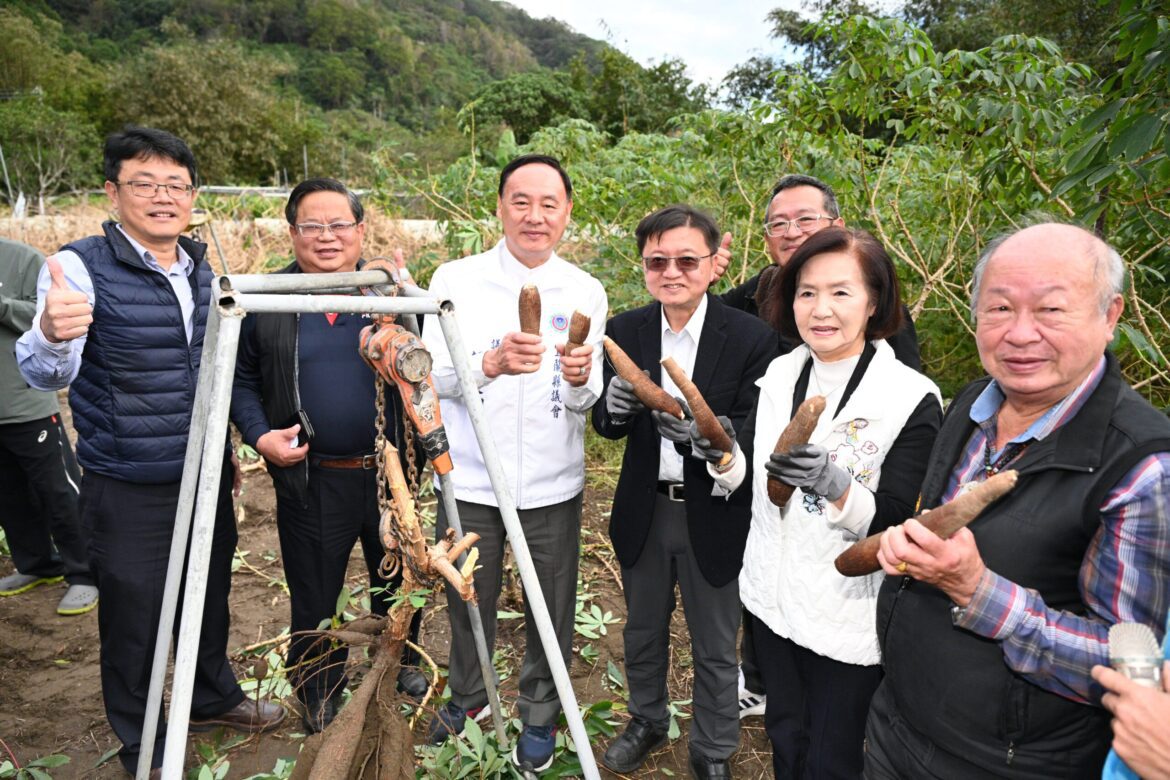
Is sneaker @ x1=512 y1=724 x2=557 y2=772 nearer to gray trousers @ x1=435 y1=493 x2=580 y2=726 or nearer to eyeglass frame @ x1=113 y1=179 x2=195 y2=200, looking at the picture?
gray trousers @ x1=435 y1=493 x2=580 y2=726

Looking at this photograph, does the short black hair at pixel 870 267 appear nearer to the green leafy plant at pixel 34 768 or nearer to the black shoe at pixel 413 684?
the black shoe at pixel 413 684

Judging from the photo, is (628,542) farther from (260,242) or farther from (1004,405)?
(260,242)

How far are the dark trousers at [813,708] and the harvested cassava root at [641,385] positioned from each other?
0.66 m

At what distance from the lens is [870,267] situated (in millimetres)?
1843

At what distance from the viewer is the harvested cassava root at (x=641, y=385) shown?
1.98 meters

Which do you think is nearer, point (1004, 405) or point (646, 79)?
point (1004, 405)

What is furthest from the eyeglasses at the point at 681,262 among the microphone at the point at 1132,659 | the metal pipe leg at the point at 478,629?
the microphone at the point at 1132,659

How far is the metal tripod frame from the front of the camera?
154 centimetres

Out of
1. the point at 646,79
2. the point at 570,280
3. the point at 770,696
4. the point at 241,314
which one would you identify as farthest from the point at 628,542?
the point at 646,79

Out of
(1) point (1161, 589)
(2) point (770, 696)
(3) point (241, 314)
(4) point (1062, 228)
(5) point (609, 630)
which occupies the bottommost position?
(5) point (609, 630)

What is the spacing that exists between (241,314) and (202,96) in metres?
27.4

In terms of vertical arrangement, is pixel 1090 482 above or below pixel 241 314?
below

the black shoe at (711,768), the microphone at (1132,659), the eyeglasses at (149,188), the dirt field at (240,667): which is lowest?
the dirt field at (240,667)

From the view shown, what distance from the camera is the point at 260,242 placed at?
363 inches
